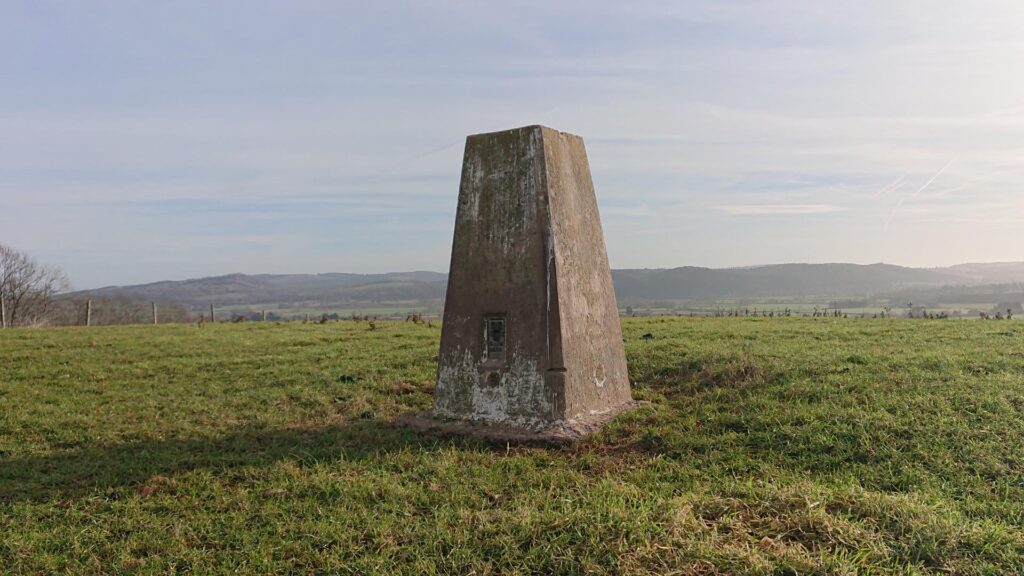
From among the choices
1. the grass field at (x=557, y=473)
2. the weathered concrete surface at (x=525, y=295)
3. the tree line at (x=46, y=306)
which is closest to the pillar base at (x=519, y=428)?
the weathered concrete surface at (x=525, y=295)

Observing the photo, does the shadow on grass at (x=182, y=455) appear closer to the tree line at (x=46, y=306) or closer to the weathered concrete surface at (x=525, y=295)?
the weathered concrete surface at (x=525, y=295)

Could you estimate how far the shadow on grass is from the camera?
6.81 metres

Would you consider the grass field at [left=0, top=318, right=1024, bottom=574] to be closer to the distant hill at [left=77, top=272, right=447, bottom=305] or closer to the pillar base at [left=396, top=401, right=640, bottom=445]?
the pillar base at [left=396, top=401, right=640, bottom=445]

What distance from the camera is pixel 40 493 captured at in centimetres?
664

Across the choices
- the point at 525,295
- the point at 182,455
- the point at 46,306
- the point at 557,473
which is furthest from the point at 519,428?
the point at 46,306

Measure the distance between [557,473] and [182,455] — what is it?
4186 mm

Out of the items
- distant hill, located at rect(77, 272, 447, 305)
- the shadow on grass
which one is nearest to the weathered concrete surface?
the shadow on grass

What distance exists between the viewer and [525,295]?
7.77 meters

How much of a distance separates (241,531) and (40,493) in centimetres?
263

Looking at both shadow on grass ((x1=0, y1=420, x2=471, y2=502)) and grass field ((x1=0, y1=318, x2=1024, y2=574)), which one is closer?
grass field ((x1=0, y1=318, x2=1024, y2=574))

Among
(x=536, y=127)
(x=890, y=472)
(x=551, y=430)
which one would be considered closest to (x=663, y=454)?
(x=551, y=430)

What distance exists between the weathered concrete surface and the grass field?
611mm

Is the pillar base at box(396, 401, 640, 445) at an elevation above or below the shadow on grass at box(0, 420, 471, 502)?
above

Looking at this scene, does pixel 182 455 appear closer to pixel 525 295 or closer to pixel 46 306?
pixel 525 295
